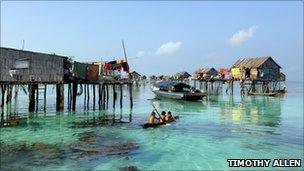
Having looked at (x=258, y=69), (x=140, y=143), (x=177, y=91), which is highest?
(x=258, y=69)

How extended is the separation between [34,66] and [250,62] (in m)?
40.7

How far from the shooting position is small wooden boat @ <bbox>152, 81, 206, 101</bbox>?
4719 centimetres

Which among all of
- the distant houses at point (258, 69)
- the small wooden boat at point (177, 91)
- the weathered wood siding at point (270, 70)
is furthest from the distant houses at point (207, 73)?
the small wooden boat at point (177, 91)

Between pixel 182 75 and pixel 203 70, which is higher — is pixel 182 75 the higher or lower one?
the lower one

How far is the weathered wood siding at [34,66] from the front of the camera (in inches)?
1072

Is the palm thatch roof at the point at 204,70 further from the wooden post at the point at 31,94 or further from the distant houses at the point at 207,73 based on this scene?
the wooden post at the point at 31,94

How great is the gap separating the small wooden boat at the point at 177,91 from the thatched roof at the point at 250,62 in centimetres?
1392

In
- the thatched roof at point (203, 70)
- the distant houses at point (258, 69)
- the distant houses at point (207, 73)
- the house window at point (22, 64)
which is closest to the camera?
the house window at point (22, 64)

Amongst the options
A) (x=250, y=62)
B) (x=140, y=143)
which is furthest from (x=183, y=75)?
(x=140, y=143)

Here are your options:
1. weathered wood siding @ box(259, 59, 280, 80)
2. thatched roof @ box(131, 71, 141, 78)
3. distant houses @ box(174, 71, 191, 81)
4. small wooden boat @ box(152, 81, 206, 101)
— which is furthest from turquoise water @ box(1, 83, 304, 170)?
thatched roof @ box(131, 71, 141, 78)

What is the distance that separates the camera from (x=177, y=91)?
49.9m

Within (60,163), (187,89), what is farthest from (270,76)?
(60,163)

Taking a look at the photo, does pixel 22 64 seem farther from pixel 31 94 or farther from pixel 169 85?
pixel 169 85

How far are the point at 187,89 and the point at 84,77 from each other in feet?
65.8
